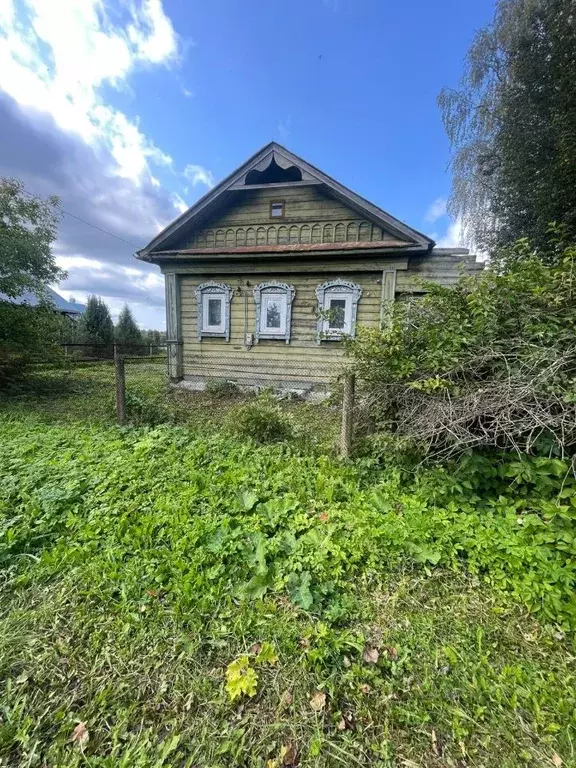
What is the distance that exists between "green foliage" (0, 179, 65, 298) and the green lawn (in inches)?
251

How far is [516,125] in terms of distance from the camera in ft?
32.4

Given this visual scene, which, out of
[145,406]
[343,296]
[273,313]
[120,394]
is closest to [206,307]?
[273,313]

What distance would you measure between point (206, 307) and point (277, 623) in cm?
794

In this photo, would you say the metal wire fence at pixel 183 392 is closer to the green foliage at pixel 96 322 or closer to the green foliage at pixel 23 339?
the green foliage at pixel 23 339

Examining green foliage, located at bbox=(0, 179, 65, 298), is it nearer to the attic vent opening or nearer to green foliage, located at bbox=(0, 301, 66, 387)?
green foliage, located at bbox=(0, 301, 66, 387)

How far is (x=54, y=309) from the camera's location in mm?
8180

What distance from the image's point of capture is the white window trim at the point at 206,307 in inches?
335

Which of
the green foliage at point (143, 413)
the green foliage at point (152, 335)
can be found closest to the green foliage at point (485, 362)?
the green foliage at point (143, 413)

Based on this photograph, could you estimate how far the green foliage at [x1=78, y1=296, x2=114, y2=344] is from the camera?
20127 millimetres

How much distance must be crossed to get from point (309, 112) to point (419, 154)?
194 inches

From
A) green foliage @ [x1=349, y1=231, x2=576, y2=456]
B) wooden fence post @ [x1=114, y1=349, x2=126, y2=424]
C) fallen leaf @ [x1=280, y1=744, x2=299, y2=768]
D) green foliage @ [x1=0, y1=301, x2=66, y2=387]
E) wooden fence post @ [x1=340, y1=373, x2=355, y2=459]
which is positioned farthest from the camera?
green foliage @ [x1=0, y1=301, x2=66, y2=387]

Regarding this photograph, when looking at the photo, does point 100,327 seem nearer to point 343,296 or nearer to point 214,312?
point 214,312

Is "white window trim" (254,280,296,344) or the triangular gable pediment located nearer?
the triangular gable pediment

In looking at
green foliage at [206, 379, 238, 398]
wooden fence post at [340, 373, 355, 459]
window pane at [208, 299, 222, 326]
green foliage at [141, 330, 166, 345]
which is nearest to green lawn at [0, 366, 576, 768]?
wooden fence post at [340, 373, 355, 459]
